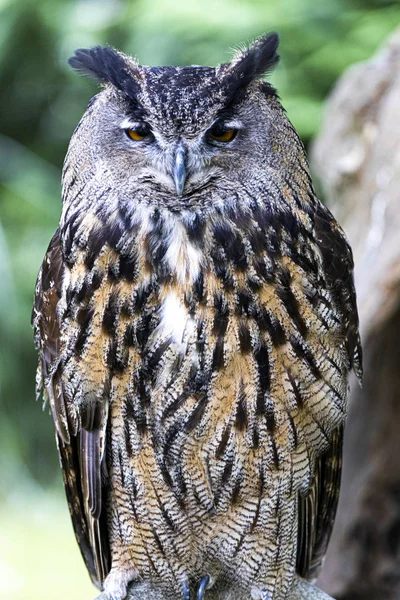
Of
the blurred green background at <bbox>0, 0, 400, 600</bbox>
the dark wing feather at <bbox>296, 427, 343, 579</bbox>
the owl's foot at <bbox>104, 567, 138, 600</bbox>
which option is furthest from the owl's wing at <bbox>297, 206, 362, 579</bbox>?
the blurred green background at <bbox>0, 0, 400, 600</bbox>

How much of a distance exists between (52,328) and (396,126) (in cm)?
137

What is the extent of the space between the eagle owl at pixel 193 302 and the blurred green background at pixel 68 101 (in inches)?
82.1

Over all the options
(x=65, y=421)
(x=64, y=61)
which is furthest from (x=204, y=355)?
(x=64, y=61)

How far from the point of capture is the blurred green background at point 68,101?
3.68 metres

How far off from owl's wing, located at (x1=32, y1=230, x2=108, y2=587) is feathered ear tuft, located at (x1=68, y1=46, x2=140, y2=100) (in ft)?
1.02

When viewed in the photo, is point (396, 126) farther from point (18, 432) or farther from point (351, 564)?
point (18, 432)

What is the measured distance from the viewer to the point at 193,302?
1518 mm

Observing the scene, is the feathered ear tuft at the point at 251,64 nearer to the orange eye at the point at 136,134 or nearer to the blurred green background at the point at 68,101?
the orange eye at the point at 136,134

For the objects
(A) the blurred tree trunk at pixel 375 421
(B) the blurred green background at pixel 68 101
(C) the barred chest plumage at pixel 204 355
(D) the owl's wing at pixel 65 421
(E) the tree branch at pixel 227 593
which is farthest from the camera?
(B) the blurred green background at pixel 68 101

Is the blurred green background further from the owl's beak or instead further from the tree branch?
the owl's beak

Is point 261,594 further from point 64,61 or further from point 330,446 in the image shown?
point 64,61

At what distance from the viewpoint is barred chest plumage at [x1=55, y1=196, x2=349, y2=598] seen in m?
1.52

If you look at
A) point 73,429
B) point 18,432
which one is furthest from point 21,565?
point 73,429

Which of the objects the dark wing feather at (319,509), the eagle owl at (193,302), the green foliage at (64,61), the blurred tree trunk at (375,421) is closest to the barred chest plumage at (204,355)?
the eagle owl at (193,302)
